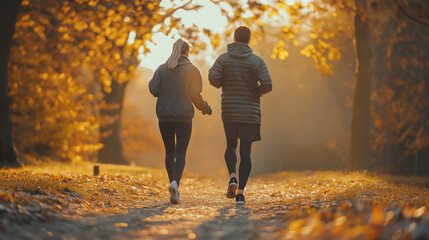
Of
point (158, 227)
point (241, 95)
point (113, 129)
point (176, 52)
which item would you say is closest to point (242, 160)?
point (241, 95)

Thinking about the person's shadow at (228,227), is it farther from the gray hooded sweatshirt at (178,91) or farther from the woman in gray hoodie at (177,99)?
the gray hooded sweatshirt at (178,91)

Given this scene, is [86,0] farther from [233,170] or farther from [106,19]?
[233,170]

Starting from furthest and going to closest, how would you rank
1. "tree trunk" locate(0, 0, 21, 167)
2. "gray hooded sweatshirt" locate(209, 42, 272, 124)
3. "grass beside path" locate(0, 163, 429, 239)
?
"tree trunk" locate(0, 0, 21, 167) → "gray hooded sweatshirt" locate(209, 42, 272, 124) → "grass beside path" locate(0, 163, 429, 239)

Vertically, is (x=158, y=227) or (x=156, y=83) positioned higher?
(x=156, y=83)

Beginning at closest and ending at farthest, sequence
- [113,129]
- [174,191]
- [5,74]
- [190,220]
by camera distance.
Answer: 1. [190,220]
2. [174,191]
3. [5,74]
4. [113,129]

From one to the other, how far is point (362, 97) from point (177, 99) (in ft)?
25.1

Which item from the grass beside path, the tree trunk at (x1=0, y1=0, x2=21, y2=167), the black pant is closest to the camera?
the grass beside path

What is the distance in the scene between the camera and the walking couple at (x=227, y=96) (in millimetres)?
6828

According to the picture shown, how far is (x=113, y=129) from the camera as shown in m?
22.5

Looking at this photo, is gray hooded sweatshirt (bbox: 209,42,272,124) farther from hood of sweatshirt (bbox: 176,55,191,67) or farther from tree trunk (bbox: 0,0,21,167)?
tree trunk (bbox: 0,0,21,167)

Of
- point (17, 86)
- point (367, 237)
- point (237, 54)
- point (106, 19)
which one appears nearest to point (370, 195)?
point (237, 54)

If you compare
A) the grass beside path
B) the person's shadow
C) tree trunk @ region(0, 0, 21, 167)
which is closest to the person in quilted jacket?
the grass beside path

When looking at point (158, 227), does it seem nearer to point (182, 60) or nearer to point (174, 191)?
point (174, 191)

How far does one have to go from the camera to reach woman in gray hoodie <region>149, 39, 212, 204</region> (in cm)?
689
